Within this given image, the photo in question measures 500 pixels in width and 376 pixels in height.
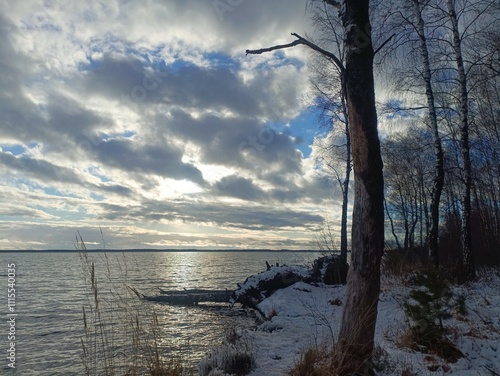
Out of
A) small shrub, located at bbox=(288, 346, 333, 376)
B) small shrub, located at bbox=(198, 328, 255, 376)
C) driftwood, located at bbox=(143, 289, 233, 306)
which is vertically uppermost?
small shrub, located at bbox=(288, 346, 333, 376)

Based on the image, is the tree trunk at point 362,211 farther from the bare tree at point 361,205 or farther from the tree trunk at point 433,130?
the tree trunk at point 433,130

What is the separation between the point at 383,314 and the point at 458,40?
8805 mm

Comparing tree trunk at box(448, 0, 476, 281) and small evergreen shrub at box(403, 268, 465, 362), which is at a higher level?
tree trunk at box(448, 0, 476, 281)

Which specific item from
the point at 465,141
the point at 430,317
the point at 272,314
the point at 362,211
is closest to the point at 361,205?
the point at 362,211

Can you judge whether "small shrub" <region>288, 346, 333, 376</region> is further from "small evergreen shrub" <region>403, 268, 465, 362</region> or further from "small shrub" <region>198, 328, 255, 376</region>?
"small evergreen shrub" <region>403, 268, 465, 362</region>

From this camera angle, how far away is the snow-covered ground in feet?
14.9

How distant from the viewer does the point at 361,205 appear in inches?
162

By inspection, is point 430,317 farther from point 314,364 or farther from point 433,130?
point 433,130

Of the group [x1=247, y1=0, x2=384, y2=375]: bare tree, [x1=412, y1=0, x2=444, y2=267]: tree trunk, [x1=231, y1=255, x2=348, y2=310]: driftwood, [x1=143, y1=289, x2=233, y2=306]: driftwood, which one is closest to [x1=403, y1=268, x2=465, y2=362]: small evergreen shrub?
[x1=247, y1=0, x2=384, y2=375]: bare tree

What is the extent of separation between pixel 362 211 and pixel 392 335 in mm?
3190

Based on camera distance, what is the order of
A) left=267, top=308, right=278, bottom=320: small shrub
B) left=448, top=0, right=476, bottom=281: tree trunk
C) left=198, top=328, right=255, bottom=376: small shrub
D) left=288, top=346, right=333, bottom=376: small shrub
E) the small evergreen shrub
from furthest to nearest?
left=448, top=0, right=476, bottom=281: tree trunk → left=267, top=308, right=278, bottom=320: small shrub → the small evergreen shrub → left=198, top=328, right=255, bottom=376: small shrub → left=288, top=346, right=333, bottom=376: small shrub

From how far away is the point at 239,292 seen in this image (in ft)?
48.2

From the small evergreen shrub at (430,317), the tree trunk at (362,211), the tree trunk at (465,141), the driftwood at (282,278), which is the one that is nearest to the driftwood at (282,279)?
the driftwood at (282,278)

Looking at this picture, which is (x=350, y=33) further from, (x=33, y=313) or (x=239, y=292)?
(x=33, y=313)
